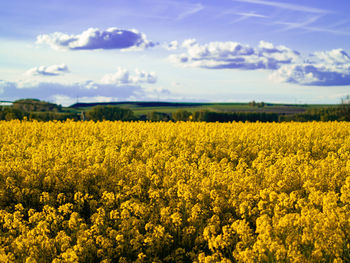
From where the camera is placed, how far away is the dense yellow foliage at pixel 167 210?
5441 mm

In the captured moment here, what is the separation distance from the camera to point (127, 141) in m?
13.2

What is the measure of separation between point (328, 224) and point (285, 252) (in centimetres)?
97

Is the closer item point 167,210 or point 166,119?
point 167,210

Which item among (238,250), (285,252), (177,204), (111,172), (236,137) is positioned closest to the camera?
(285,252)

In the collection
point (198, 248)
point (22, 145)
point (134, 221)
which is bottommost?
point (198, 248)

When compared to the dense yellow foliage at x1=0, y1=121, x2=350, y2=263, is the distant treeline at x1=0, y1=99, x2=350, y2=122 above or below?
above

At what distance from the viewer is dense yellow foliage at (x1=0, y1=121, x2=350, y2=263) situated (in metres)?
5.44

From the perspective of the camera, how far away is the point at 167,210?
646cm

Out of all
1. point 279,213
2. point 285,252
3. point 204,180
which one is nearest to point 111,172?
point 204,180

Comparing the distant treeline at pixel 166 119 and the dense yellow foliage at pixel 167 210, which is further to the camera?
the distant treeline at pixel 166 119

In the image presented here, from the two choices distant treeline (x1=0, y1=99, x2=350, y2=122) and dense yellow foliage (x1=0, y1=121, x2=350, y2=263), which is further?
distant treeline (x1=0, y1=99, x2=350, y2=122)

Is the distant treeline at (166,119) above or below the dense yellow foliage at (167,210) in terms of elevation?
above

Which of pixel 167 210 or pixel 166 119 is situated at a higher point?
pixel 166 119

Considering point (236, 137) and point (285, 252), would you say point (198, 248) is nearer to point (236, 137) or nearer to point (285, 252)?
point (285, 252)
